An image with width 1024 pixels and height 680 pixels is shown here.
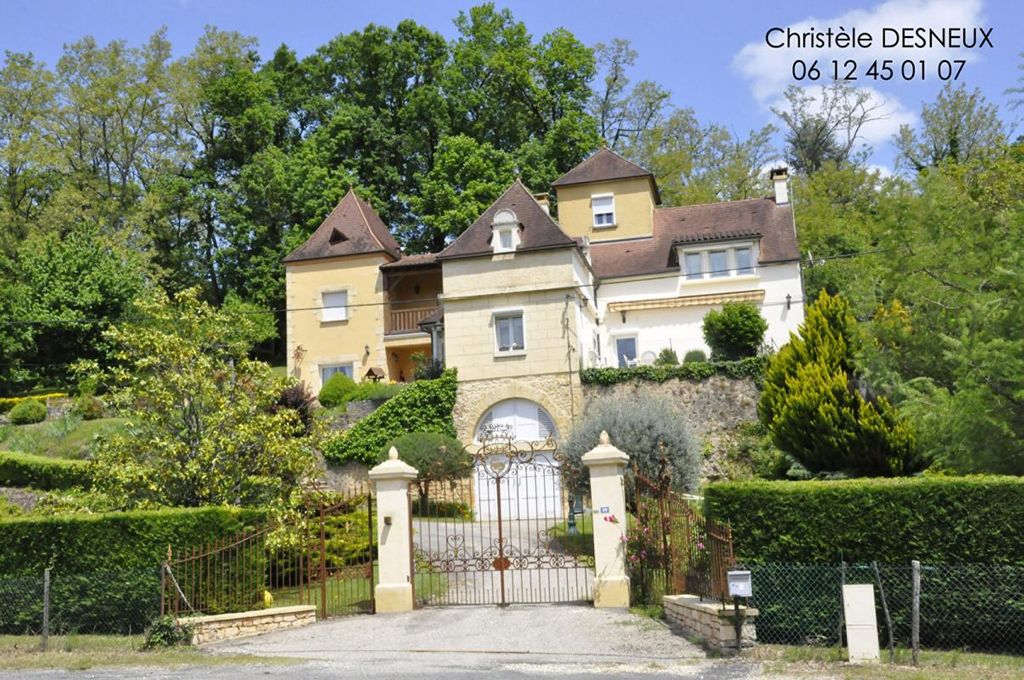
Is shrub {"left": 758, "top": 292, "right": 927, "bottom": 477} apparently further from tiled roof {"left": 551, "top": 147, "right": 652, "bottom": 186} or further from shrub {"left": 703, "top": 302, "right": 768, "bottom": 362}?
tiled roof {"left": 551, "top": 147, "right": 652, "bottom": 186}

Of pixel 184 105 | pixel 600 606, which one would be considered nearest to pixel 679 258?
pixel 600 606

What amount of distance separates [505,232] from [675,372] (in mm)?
6747

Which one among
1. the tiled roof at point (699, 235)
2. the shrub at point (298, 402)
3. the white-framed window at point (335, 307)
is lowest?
the shrub at point (298, 402)

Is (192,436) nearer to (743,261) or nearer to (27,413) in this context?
(27,413)

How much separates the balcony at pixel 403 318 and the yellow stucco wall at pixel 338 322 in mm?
456

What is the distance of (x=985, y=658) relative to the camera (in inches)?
460

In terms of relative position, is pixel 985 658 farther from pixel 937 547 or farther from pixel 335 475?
pixel 335 475

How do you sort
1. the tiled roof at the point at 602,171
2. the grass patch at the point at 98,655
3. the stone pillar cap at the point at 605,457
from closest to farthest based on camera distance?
the grass patch at the point at 98,655 < the stone pillar cap at the point at 605,457 < the tiled roof at the point at 602,171

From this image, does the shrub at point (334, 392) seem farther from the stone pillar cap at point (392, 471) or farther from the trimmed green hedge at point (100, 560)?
the trimmed green hedge at point (100, 560)

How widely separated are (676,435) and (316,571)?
996cm

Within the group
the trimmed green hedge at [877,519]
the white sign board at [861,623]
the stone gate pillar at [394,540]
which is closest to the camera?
the white sign board at [861,623]

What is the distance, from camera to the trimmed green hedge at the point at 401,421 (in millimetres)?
29359

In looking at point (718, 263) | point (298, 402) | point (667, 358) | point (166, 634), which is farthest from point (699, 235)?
point (166, 634)

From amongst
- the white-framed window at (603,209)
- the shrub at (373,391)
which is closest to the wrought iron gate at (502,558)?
the shrub at (373,391)
